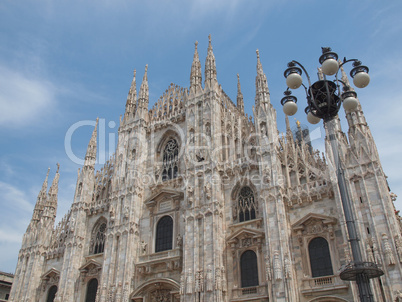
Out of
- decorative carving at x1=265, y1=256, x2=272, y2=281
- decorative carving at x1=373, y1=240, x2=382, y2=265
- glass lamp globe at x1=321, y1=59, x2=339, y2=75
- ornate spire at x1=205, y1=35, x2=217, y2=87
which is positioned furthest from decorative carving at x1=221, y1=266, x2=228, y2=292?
glass lamp globe at x1=321, y1=59, x2=339, y2=75

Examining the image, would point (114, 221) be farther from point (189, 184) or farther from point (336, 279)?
point (336, 279)

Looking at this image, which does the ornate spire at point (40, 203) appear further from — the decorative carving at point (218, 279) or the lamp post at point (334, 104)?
the lamp post at point (334, 104)

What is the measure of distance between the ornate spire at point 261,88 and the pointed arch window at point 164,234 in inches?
396

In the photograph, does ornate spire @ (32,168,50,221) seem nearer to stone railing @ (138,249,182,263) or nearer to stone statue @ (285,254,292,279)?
stone railing @ (138,249,182,263)

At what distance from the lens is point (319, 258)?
20.1m

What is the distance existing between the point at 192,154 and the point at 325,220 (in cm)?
1019

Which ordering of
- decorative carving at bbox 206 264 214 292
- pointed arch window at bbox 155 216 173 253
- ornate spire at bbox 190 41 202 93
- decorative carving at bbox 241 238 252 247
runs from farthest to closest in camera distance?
ornate spire at bbox 190 41 202 93 < pointed arch window at bbox 155 216 173 253 < decorative carving at bbox 241 238 252 247 < decorative carving at bbox 206 264 214 292

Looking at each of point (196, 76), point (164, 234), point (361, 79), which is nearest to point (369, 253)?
point (361, 79)

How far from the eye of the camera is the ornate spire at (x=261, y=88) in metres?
25.8

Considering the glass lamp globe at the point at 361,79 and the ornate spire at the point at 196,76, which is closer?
the glass lamp globe at the point at 361,79

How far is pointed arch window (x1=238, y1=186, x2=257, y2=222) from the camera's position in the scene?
922 inches

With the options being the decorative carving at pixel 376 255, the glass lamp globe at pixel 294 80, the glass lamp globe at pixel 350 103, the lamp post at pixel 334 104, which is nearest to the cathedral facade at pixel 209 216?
the decorative carving at pixel 376 255

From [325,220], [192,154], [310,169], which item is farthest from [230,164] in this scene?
[325,220]

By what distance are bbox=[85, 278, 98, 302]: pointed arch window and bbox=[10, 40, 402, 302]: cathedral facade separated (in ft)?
0.26
